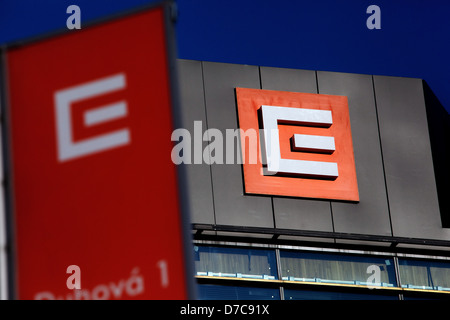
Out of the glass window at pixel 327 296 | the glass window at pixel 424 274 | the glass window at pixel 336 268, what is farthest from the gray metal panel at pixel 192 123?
the glass window at pixel 424 274

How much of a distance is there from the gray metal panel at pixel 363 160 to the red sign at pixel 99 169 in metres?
11.3

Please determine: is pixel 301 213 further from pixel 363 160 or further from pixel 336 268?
pixel 363 160

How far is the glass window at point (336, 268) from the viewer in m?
15.1

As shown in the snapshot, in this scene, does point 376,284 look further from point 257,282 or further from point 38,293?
point 38,293

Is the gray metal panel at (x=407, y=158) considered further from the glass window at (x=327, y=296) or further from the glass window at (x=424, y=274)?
the glass window at (x=327, y=296)

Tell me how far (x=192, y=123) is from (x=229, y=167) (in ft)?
3.15

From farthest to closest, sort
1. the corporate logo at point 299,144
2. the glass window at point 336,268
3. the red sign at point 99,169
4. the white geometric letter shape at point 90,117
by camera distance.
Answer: the corporate logo at point 299,144 < the glass window at point 336,268 < the white geometric letter shape at point 90,117 < the red sign at point 99,169

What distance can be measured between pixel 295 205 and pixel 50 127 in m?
11.1

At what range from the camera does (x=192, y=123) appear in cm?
1518

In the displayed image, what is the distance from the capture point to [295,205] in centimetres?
1530

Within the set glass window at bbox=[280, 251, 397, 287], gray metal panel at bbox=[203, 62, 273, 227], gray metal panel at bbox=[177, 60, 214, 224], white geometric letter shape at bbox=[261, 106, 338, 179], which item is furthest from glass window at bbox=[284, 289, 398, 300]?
white geometric letter shape at bbox=[261, 106, 338, 179]

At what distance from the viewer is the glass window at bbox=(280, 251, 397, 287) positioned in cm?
1507
